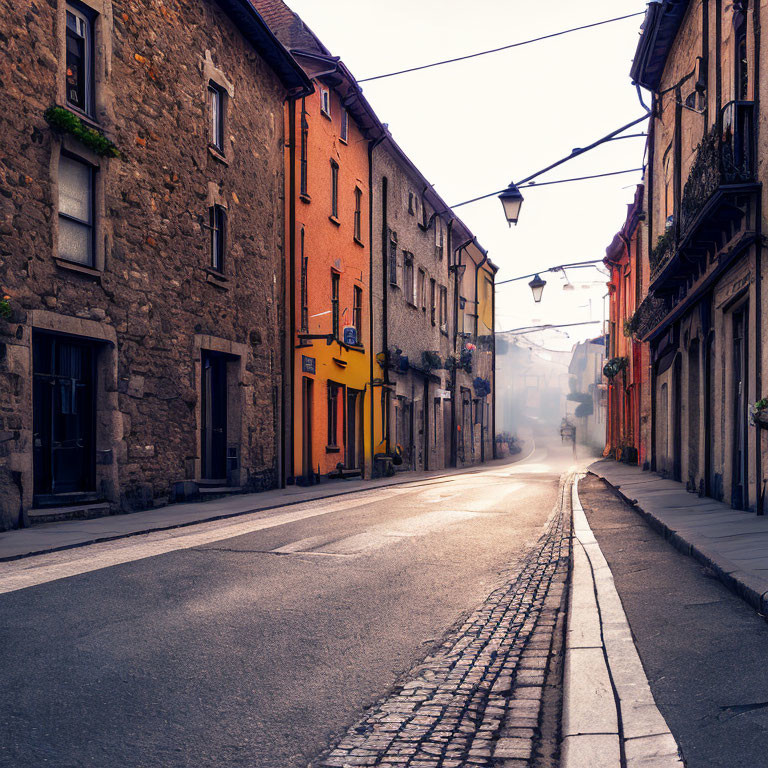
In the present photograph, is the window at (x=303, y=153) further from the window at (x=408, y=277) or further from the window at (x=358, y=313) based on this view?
the window at (x=408, y=277)

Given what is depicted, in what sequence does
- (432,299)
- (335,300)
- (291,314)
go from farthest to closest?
(432,299)
(335,300)
(291,314)

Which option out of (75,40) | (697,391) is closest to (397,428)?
(697,391)

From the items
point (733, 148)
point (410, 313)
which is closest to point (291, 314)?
point (733, 148)

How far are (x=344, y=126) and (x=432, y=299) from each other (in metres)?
12.6

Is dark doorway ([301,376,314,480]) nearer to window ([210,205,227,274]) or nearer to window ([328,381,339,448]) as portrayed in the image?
window ([328,381,339,448])

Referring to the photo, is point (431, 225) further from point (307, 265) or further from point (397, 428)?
point (307, 265)

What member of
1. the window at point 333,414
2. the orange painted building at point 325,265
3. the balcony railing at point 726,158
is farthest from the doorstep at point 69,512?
the window at point 333,414

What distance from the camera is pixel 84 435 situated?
13.2 m

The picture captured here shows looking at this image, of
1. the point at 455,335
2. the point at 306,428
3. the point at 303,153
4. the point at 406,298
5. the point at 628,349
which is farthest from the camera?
the point at 455,335

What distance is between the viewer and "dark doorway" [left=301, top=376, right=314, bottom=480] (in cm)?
2123

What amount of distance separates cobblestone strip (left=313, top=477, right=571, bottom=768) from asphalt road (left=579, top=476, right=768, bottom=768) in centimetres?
58

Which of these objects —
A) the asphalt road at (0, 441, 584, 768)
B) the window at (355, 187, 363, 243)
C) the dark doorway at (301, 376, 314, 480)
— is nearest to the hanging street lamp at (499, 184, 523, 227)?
the dark doorway at (301, 376, 314, 480)

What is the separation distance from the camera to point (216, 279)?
660 inches

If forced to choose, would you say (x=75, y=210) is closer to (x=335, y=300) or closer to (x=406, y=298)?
(x=335, y=300)
